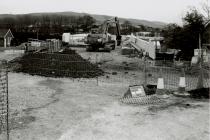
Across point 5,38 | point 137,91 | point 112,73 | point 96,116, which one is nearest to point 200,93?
point 137,91

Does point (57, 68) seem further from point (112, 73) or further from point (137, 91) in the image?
point (137, 91)

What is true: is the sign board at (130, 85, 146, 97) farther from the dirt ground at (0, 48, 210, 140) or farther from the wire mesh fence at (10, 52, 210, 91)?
the wire mesh fence at (10, 52, 210, 91)

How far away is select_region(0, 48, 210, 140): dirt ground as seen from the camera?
8180 millimetres

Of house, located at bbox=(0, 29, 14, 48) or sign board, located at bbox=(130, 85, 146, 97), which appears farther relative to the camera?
house, located at bbox=(0, 29, 14, 48)

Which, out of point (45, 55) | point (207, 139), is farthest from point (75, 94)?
point (45, 55)

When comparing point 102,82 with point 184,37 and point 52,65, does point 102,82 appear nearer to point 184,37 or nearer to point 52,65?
point 52,65

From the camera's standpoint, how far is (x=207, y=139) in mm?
7984

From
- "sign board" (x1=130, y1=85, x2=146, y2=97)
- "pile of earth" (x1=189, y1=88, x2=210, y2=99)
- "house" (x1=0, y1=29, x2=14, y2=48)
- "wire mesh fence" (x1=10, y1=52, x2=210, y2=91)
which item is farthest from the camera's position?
"house" (x1=0, y1=29, x2=14, y2=48)

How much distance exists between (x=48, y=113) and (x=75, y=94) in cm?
305

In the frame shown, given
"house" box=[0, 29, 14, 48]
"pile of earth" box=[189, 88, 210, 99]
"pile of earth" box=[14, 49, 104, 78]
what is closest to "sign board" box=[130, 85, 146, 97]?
"pile of earth" box=[189, 88, 210, 99]

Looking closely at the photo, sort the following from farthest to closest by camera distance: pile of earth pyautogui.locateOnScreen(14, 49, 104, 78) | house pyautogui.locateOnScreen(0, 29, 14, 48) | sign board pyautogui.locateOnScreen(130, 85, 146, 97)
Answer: house pyautogui.locateOnScreen(0, 29, 14, 48) < pile of earth pyautogui.locateOnScreen(14, 49, 104, 78) < sign board pyautogui.locateOnScreen(130, 85, 146, 97)

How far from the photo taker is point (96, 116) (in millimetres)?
9789

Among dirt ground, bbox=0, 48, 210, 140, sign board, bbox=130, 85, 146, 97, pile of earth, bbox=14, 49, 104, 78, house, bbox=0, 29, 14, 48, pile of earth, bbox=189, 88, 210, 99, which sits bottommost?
dirt ground, bbox=0, 48, 210, 140

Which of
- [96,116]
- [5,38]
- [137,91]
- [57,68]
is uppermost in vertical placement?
[5,38]
